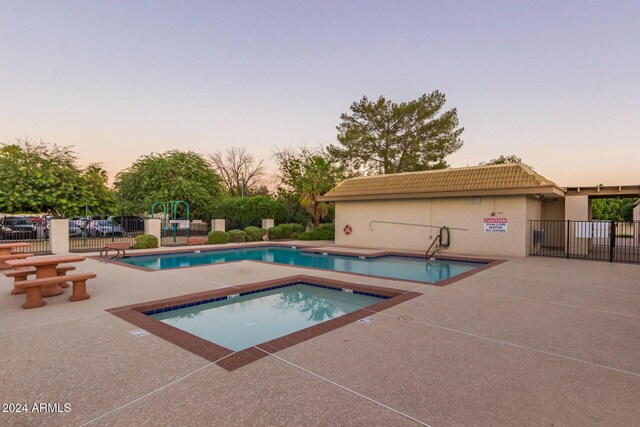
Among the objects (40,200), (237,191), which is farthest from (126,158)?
(237,191)

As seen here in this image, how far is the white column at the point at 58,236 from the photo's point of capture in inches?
555

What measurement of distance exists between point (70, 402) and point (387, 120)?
1112 inches

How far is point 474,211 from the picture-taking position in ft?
47.6

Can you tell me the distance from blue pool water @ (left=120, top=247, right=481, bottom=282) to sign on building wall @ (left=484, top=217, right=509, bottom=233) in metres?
2.62

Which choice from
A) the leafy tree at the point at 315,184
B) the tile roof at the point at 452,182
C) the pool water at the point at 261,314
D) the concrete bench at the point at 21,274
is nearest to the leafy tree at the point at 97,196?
the leafy tree at the point at 315,184

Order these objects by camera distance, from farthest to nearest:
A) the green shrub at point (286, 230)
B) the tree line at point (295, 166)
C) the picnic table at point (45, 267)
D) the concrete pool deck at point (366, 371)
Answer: the green shrub at point (286, 230)
the tree line at point (295, 166)
the picnic table at point (45, 267)
the concrete pool deck at point (366, 371)

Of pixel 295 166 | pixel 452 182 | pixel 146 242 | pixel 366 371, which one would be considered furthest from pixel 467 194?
pixel 295 166

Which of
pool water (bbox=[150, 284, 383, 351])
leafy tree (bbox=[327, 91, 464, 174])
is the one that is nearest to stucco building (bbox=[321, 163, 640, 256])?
pool water (bbox=[150, 284, 383, 351])

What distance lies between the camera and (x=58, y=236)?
1420 cm

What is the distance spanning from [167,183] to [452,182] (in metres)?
22.8

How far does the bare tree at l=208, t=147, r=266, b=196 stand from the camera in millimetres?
43844

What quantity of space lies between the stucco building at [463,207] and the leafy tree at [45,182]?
1611 cm

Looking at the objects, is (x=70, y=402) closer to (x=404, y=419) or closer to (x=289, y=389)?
(x=289, y=389)

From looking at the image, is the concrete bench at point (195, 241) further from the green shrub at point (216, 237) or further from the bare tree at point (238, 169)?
the bare tree at point (238, 169)
